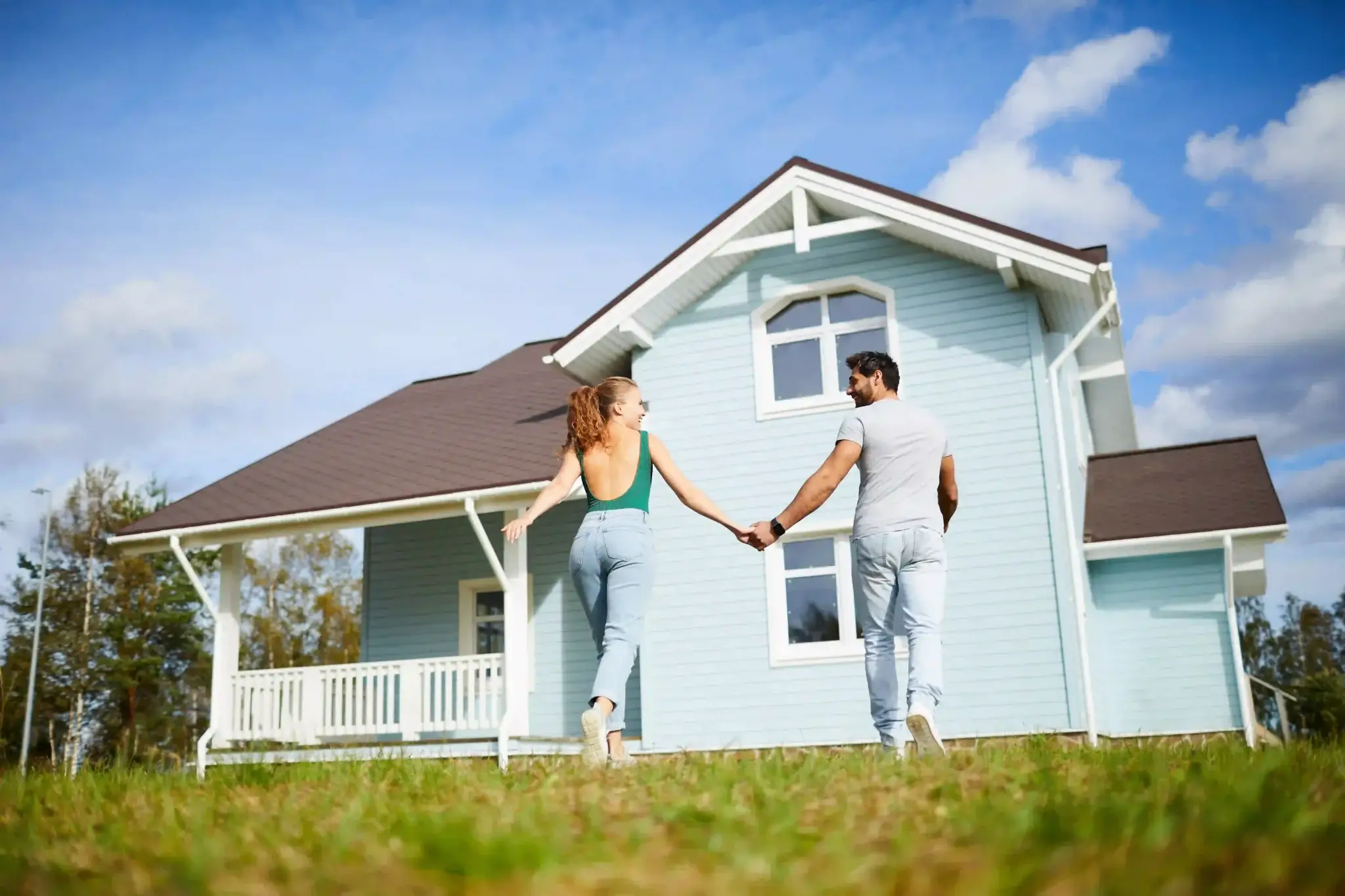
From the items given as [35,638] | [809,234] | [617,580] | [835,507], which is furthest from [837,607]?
[35,638]

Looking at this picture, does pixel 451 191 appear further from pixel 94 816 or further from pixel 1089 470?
pixel 94 816

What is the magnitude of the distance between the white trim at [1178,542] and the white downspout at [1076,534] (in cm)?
35

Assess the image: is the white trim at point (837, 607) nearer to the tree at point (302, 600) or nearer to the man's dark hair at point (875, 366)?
the man's dark hair at point (875, 366)

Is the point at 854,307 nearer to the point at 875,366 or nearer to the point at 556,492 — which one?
the point at 875,366

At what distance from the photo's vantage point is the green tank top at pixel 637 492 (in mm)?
6035

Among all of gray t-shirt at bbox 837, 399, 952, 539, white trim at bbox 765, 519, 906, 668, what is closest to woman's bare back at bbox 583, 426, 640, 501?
gray t-shirt at bbox 837, 399, 952, 539

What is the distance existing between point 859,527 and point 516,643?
799 centimetres

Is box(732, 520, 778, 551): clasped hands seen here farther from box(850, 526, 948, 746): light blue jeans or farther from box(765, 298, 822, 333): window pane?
box(765, 298, 822, 333): window pane

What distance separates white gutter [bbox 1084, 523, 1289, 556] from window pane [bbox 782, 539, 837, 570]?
2903 millimetres

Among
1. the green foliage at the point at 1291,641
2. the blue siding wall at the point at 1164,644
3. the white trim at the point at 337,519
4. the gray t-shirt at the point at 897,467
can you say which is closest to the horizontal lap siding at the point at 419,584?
the white trim at the point at 337,519

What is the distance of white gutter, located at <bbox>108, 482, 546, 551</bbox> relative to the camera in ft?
44.1

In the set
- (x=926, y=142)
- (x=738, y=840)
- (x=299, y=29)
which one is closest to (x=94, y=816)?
(x=738, y=840)

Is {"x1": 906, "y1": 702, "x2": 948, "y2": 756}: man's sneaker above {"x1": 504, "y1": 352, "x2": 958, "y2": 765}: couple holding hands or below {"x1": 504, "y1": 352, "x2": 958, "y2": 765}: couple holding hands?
below

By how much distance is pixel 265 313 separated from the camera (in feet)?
128
